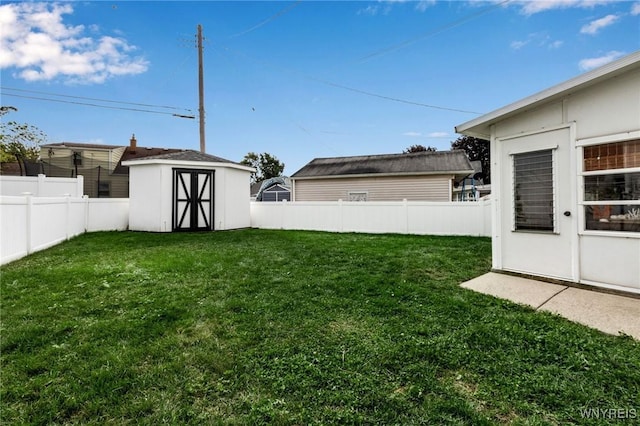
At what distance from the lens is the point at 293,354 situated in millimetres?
2473

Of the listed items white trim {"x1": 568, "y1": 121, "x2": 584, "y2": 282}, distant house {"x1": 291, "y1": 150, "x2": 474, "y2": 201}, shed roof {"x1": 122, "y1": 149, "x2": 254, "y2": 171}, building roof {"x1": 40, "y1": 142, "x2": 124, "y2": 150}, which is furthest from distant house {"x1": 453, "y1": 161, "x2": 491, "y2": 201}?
building roof {"x1": 40, "y1": 142, "x2": 124, "y2": 150}

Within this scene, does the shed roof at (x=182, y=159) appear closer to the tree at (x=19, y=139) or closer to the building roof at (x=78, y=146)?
the tree at (x=19, y=139)

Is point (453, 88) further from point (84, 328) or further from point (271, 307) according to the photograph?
point (84, 328)

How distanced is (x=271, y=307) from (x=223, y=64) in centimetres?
1600

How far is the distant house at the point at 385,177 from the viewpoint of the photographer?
1288cm

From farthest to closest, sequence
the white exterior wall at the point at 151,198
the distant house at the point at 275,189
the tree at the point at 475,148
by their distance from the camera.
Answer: the tree at the point at 475,148
the distant house at the point at 275,189
the white exterior wall at the point at 151,198

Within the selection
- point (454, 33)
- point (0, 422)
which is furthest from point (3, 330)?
point (454, 33)

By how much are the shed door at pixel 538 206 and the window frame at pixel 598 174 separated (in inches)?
3.5

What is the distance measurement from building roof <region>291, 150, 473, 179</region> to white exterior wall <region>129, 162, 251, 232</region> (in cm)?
495

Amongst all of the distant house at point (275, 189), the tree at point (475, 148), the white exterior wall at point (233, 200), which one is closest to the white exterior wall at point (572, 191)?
the white exterior wall at point (233, 200)

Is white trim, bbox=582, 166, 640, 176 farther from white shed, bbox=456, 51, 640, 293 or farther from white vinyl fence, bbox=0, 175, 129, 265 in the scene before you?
white vinyl fence, bbox=0, 175, 129, 265

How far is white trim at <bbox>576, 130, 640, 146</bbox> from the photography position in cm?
357

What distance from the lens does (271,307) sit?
11.3 feet

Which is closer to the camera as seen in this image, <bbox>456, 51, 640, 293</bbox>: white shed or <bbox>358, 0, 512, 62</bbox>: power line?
<bbox>456, 51, 640, 293</bbox>: white shed
